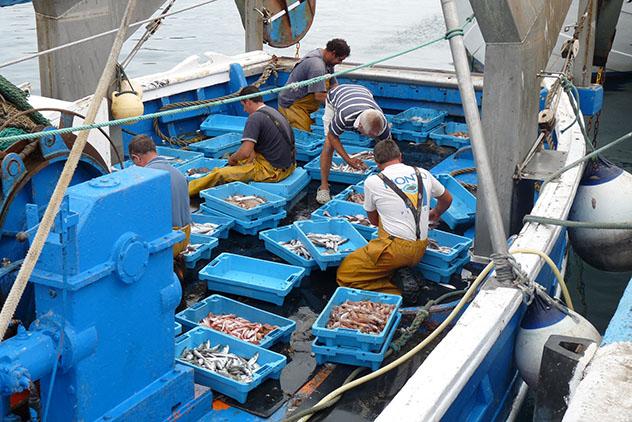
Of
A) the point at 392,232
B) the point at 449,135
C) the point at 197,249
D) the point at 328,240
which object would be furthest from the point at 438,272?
the point at 449,135

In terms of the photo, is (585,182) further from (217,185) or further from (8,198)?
(8,198)

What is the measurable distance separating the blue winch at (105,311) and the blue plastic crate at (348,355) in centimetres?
109

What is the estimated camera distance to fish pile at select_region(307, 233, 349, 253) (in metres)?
6.75

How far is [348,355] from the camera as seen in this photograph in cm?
527

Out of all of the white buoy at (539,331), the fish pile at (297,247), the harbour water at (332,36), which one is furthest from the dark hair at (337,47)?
the harbour water at (332,36)

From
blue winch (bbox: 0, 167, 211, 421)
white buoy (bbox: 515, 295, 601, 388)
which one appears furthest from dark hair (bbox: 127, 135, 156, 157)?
white buoy (bbox: 515, 295, 601, 388)

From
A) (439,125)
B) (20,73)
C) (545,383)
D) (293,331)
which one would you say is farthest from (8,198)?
(20,73)

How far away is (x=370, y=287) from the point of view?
20.9ft

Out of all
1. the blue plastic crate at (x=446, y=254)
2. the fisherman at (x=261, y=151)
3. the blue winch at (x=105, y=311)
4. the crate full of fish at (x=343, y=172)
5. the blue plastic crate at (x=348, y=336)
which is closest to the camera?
the blue winch at (x=105, y=311)

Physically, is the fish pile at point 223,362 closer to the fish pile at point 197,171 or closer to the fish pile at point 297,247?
the fish pile at point 297,247

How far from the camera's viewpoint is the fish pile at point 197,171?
8.65 metres

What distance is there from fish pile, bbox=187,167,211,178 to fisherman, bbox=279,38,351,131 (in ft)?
6.23

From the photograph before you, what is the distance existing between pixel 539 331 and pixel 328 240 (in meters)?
2.43

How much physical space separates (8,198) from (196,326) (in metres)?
1.89
